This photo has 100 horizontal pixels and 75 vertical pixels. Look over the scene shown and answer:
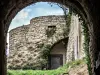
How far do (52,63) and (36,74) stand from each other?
591 cm

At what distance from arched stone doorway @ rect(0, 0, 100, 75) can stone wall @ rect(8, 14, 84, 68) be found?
10989 mm

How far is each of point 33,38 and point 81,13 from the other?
11.9 meters

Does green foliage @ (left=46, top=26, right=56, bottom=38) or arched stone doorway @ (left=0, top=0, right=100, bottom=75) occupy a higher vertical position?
green foliage @ (left=46, top=26, right=56, bottom=38)

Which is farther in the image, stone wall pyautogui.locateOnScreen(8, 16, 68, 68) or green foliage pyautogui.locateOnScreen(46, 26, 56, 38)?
green foliage pyautogui.locateOnScreen(46, 26, 56, 38)

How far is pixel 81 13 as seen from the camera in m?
8.38

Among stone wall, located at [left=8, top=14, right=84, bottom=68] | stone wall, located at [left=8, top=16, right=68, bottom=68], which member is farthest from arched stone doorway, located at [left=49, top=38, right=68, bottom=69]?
stone wall, located at [left=8, top=16, right=68, bottom=68]

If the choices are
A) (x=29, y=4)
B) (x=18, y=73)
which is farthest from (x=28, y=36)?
(x=29, y=4)

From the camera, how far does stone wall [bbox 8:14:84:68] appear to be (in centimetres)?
1945

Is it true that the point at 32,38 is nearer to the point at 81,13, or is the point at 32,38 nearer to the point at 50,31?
the point at 50,31

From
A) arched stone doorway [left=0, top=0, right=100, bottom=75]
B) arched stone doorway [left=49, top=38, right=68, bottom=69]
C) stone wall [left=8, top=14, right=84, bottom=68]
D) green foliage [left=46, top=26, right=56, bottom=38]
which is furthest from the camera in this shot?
arched stone doorway [left=49, top=38, right=68, bottom=69]

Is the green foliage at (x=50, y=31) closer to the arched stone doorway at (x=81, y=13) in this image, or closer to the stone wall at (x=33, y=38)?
the stone wall at (x=33, y=38)

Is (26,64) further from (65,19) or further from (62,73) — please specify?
(62,73)

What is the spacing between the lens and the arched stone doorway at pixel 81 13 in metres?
6.48

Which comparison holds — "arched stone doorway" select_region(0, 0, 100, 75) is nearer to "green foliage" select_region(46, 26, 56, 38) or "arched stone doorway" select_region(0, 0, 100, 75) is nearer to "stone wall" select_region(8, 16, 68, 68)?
"stone wall" select_region(8, 16, 68, 68)
